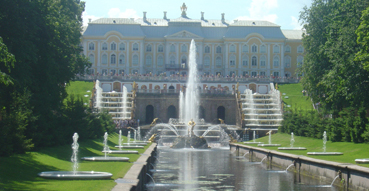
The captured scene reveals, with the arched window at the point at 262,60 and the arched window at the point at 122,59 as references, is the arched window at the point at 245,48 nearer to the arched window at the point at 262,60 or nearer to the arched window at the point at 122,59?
the arched window at the point at 262,60

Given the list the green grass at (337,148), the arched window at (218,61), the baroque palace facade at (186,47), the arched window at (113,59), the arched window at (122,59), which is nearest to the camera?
the green grass at (337,148)

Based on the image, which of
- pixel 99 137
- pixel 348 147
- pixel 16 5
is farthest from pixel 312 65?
pixel 16 5

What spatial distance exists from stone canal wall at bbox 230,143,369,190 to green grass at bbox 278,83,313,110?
4056cm

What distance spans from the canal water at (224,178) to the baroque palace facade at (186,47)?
71153 millimetres

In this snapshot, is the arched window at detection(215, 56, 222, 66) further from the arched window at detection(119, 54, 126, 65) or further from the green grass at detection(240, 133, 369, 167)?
the green grass at detection(240, 133, 369, 167)

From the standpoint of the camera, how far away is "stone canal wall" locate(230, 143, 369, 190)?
17263 millimetres

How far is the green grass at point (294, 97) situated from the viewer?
67.9 meters

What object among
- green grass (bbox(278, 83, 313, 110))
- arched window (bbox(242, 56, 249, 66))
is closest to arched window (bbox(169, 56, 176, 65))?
arched window (bbox(242, 56, 249, 66))

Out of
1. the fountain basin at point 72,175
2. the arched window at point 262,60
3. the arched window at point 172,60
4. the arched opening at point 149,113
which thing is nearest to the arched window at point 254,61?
the arched window at point 262,60

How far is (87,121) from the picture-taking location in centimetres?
3152

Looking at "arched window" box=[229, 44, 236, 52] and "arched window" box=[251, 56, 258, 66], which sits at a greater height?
"arched window" box=[229, 44, 236, 52]

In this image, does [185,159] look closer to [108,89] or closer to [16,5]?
[16,5]

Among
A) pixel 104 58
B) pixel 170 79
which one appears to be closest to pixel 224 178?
pixel 170 79

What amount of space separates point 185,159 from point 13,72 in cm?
1337
